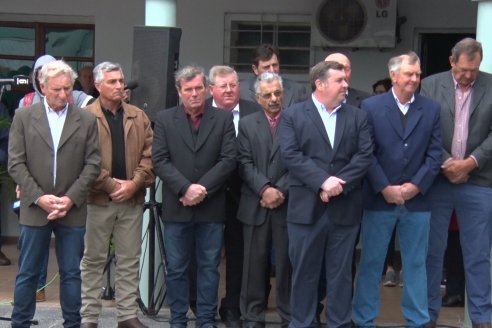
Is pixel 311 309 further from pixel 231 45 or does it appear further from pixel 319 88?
pixel 231 45

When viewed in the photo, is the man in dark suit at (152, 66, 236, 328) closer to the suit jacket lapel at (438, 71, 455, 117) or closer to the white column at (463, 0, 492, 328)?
the suit jacket lapel at (438, 71, 455, 117)

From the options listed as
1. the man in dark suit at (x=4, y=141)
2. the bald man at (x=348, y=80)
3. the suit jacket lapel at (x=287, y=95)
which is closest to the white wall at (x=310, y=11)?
the man in dark suit at (x=4, y=141)

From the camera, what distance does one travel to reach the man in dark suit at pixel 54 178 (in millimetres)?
6680

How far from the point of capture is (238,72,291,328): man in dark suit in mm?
7070

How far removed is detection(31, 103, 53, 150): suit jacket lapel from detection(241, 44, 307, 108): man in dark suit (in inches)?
71.6

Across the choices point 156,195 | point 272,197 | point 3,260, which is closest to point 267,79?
point 272,197

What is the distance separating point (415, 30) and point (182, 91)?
4.06 meters

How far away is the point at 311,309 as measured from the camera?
6934mm

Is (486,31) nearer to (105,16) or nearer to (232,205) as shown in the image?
(232,205)

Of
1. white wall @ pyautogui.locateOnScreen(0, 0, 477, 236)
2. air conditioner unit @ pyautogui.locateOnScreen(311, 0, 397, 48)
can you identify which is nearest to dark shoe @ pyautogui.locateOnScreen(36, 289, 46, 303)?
white wall @ pyautogui.locateOnScreen(0, 0, 477, 236)

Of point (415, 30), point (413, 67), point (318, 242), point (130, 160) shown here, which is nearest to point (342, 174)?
point (318, 242)

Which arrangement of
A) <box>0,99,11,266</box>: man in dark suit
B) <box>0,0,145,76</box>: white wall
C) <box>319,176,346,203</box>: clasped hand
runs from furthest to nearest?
<box>0,0,145,76</box>: white wall, <box>0,99,11,266</box>: man in dark suit, <box>319,176,346,203</box>: clasped hand

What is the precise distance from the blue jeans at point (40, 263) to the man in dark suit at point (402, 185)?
6.74 feet

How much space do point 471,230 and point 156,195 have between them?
8.29ft
